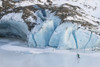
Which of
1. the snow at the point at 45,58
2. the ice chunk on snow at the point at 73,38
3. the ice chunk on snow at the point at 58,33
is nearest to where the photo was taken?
the snow at the point at 45,58

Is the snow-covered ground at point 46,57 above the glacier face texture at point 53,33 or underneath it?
underneath

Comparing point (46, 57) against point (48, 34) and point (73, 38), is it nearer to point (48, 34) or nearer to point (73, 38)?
point (73, 38)

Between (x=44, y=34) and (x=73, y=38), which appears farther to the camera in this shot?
(x=44, y=34)

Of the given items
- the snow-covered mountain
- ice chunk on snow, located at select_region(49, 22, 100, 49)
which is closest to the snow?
the snow-covered mountain

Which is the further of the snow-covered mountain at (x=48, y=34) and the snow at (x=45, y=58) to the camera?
the snow-covered mountain at (x=48, y=34)

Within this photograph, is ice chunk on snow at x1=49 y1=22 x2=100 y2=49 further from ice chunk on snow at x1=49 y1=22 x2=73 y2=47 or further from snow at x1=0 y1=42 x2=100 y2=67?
snow at x1=0 y1=42 x2=100 y2=67

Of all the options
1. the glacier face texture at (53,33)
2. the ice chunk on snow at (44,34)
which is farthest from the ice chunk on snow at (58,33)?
the ice chunk on snow at (44,34)

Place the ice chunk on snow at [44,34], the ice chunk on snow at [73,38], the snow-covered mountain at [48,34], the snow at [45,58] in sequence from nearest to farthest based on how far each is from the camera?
the snow at [45,58], the snow-covered mountain at [48,34], the ice chunk on snow at [73,38], the ice chunk on snow at [44,34]

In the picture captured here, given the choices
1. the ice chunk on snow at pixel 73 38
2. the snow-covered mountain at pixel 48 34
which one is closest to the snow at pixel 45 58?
the snow-covered mountain at pixel 48 34

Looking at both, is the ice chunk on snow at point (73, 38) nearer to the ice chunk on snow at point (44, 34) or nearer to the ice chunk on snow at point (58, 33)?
the ice chunk on snow at point (58, 33)

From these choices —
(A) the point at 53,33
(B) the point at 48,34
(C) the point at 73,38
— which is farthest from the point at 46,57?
(B) the point at 48,34
